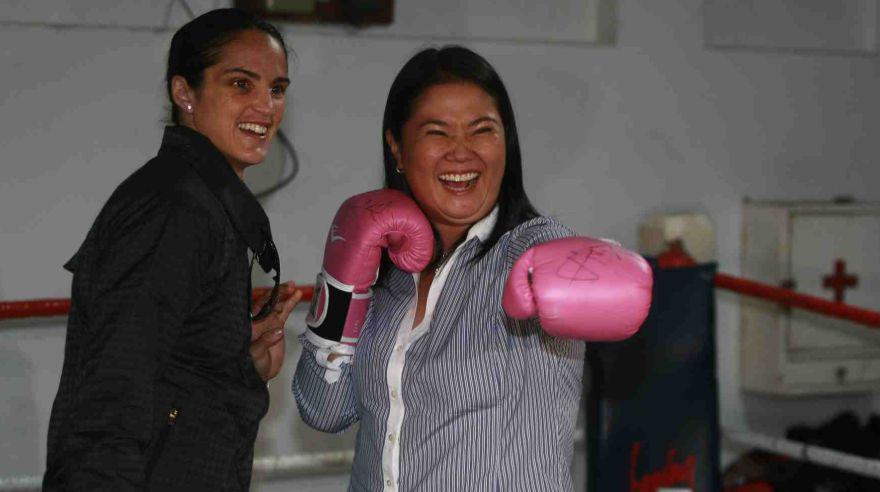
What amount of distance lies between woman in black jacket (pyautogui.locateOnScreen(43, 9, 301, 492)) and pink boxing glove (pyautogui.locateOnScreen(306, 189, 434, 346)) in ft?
Result: 0.64

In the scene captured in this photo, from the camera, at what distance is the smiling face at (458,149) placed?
66.7 inches

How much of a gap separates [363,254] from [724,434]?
5.96 feet

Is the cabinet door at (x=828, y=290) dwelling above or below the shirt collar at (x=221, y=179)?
below

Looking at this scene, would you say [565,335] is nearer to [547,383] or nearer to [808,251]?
[547,383]

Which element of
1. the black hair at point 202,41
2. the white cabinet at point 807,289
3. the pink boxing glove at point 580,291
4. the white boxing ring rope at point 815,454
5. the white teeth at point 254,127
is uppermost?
the black hair at point 202,41

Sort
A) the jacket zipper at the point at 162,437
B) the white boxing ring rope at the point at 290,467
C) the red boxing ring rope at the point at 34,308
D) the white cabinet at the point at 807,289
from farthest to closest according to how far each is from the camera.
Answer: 1. the white cabinet at the point at 807,289
2. the white boxing ring rope at the point at 290,467
3. the red boxing ring rope at the point at 34,308
4. the jacket zipper at the point at 162,437

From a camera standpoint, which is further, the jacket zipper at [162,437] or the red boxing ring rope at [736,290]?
the red boxing ring rope at [736,290]

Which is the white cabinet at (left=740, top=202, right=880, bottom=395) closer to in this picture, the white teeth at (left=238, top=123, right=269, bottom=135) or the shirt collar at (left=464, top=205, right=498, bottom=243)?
the shirt collar at (left=464, top=205, right=498, bottom=243)

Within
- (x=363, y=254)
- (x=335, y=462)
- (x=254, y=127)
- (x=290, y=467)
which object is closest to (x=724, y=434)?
(x=335, y=462)

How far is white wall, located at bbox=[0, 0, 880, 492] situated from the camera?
9.02 ft

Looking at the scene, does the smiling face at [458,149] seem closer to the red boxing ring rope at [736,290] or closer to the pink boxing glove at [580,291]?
the pink boxing glove at [580,291]

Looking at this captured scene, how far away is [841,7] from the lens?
370cm

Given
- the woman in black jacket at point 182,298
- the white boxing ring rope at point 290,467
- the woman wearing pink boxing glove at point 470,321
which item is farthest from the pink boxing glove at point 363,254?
the white boxing ring rope at point 290,467

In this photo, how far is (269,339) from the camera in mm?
1808
